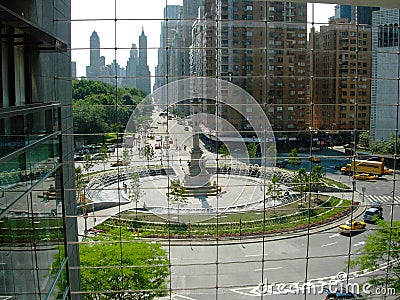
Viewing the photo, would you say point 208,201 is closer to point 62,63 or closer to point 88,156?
point 88,156

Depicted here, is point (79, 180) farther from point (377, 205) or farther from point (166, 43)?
point (377, 205)

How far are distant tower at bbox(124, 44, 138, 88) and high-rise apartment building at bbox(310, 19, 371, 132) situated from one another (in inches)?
51.0

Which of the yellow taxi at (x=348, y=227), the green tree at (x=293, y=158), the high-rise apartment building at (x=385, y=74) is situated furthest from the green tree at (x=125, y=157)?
the high-rise apartment building at (x=385, y=74)

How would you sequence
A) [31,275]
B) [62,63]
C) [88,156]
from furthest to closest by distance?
[88,156] < [62,63] < [31,275]

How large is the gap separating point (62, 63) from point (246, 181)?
5.19 feet

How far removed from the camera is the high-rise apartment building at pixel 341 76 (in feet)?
12.6

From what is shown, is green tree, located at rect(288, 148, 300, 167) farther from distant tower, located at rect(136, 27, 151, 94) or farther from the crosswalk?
distant tower, located at rect(136, 27, 151, 94)

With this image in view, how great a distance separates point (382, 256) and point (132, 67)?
230cm

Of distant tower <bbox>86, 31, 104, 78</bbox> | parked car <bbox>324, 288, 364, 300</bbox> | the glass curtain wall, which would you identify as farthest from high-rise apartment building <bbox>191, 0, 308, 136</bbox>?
parked car <bbox>324, 288, 364, 300</bbox>

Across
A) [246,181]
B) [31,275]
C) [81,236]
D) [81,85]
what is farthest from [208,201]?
[31,275]

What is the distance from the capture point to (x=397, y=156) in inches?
157

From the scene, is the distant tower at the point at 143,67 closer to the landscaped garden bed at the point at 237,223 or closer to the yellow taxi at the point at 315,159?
the landscaped garden bed at the point at 237,223

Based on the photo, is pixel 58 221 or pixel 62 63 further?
pixel 62 63

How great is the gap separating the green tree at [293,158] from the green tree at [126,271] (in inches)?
46.0
